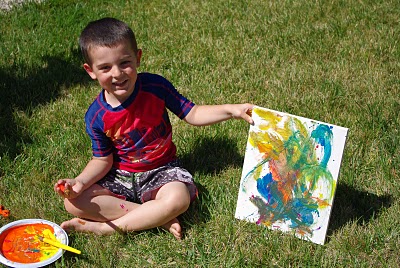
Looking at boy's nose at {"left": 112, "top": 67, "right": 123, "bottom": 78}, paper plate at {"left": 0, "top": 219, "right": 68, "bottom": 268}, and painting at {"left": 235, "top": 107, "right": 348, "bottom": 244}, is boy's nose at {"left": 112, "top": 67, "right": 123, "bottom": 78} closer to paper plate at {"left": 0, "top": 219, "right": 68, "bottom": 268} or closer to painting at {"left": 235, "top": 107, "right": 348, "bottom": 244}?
painting at {"left": 235, "top": 107, "right": 348, "bottom": 244}

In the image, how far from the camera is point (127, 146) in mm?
2715

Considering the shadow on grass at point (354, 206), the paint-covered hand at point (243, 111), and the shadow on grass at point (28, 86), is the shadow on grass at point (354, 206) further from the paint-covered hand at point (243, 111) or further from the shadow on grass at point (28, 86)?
the shadow on grass at point (28, 86)

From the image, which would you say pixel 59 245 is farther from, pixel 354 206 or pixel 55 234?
pixel 354 206

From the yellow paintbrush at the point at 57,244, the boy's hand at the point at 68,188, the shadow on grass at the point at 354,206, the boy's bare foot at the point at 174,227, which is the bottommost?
the yellow paintbrush at the point at 57,244

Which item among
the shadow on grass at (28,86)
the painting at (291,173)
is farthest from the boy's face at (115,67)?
the shadow on grass at (28,86)

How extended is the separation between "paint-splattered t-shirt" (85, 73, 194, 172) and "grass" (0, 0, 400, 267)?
1.16 ft

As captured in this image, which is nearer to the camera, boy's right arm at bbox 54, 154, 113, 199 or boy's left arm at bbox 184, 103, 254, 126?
boy's right arm at bbox 54, 154, 113, 199

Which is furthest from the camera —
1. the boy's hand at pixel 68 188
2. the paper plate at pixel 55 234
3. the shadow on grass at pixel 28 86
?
the shadow on grass at pixel 28 86

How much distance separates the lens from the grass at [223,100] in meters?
2.49

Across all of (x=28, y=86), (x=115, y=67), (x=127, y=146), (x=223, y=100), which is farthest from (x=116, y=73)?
(x=28, y=86)

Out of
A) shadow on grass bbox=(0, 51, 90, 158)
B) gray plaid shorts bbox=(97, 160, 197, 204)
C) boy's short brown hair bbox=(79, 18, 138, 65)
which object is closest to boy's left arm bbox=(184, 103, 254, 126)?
gray plaid shorts bbox=(97, 160, 197, 204)

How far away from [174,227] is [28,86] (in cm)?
189

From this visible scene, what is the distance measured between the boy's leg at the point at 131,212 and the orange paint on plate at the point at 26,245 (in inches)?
5.2

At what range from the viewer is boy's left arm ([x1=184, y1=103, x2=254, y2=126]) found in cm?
257
